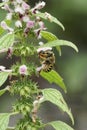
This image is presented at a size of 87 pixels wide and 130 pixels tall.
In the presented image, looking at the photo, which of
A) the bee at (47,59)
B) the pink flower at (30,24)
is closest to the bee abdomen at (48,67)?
the bee at (47,59)

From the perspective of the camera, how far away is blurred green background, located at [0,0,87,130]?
13.2m

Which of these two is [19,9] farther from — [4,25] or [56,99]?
[56,99]

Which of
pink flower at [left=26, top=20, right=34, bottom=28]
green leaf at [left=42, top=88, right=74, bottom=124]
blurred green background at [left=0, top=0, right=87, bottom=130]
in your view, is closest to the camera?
green leaf at [left=42, top=88, right=74, bottom=124]

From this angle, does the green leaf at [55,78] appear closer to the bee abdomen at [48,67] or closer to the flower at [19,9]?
the bee abdomen at [48,67]

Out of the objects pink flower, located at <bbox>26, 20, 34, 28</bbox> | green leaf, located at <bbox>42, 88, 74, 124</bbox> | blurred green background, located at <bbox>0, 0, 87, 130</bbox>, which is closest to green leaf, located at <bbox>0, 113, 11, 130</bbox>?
green leaf, located at <bbox>42, 88, 74, 124</bbox>

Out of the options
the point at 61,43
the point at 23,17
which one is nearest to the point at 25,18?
the point at 23,17

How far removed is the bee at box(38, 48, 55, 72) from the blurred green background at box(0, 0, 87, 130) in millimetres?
7302

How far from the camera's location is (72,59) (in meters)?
13.8

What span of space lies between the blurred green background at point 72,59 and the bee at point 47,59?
730 cm

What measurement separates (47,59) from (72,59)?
9.32 metres

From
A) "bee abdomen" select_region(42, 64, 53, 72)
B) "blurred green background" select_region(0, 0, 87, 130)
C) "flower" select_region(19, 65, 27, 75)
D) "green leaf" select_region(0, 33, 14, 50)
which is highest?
"blurred green background" select_region(0, 0, 87, 130)

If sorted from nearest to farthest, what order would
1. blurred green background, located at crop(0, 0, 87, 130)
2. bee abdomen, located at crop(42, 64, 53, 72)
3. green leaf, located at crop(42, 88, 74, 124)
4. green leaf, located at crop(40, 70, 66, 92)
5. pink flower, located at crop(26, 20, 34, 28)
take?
green leaf, located at crop(42, 88, 74, 124) → pink flower, located at crop(26, 20, 34, 28) → bee abdomen, located at crop(42, 64, 53, 72) → green leaf, located at crop(40, 70, 66, 92) → blurred green background, located at crop(0, 0, 87, 130)

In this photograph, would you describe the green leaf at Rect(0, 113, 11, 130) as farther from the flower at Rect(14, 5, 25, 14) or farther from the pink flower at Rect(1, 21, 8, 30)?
the flower at Rect(14, 5, 25, 14)

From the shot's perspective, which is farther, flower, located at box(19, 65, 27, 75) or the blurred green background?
the blurred green background
